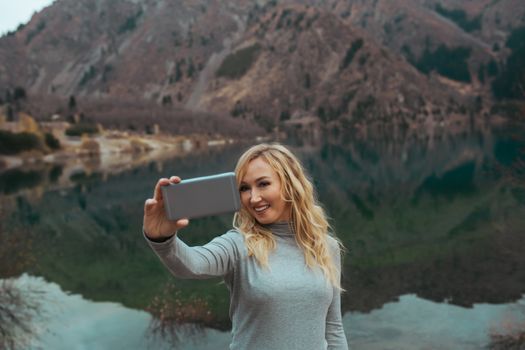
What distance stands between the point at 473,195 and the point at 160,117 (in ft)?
366

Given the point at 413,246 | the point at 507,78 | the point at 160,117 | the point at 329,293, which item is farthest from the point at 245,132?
the point at 329,293

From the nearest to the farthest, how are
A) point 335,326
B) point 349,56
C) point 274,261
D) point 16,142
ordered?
1. point 274,261
2. point 335,326
3. point 16,142
4. point 349,56

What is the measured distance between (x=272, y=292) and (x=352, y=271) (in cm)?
1744

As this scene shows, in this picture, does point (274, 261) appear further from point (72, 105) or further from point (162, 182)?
point (72, 105)

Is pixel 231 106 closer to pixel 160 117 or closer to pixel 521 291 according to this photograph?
pixel 160 117

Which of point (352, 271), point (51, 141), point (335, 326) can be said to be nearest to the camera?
point (335, 326)

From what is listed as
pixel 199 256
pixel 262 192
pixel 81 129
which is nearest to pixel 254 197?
pixel 262 192

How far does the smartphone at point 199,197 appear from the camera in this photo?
2326 mm

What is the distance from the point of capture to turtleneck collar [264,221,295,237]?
9.53 feet

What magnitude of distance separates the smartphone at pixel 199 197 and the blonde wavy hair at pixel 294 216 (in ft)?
1.49

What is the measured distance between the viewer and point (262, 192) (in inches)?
111

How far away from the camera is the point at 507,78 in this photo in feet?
583

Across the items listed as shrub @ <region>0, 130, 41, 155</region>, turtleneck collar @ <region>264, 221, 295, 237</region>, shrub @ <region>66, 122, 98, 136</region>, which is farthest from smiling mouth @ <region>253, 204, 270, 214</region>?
shrub @ <region>66, 122, 98, 136</region>

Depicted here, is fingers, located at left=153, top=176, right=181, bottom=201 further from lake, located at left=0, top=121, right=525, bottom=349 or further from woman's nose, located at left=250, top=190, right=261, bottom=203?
lake, located at left=0, top=121, right=525, bottom=349
